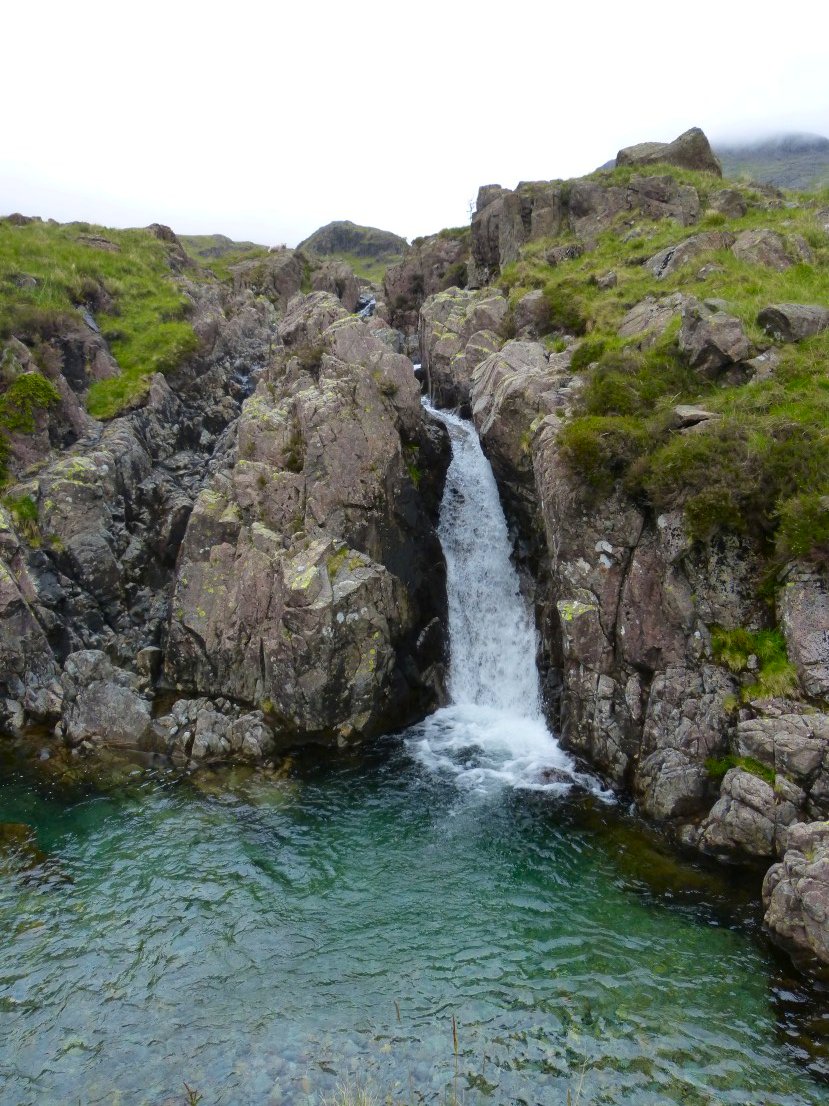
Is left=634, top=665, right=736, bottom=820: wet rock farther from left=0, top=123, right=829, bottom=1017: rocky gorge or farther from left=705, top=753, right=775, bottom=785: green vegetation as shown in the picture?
left=705, top=753, right=775, bottom=785: green vegetation

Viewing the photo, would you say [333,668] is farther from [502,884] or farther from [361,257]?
[361,257]

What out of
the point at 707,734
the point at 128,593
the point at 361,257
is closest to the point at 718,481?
the point at 707,734

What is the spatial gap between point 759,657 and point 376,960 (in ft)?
45.9

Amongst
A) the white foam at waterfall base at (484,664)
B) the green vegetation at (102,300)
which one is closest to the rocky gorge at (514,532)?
the green vegetation at (102,300)

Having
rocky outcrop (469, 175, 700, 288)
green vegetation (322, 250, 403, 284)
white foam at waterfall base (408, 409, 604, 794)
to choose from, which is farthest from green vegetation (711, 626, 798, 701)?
green vegetation (322, 250, 403, 284)

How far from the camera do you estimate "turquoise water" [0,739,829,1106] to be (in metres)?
12.9

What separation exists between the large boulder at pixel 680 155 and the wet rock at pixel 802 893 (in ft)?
201

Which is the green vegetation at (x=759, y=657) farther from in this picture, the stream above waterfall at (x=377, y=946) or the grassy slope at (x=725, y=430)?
the stream above waterfall at (x=377, y=946)

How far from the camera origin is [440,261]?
6675 cm

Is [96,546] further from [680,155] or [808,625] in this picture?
[680,155]

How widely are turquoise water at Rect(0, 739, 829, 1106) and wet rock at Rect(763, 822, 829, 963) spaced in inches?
37.8

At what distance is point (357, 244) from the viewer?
143 meters

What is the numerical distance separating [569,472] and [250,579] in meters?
14.4

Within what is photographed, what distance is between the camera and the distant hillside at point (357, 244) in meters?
139
